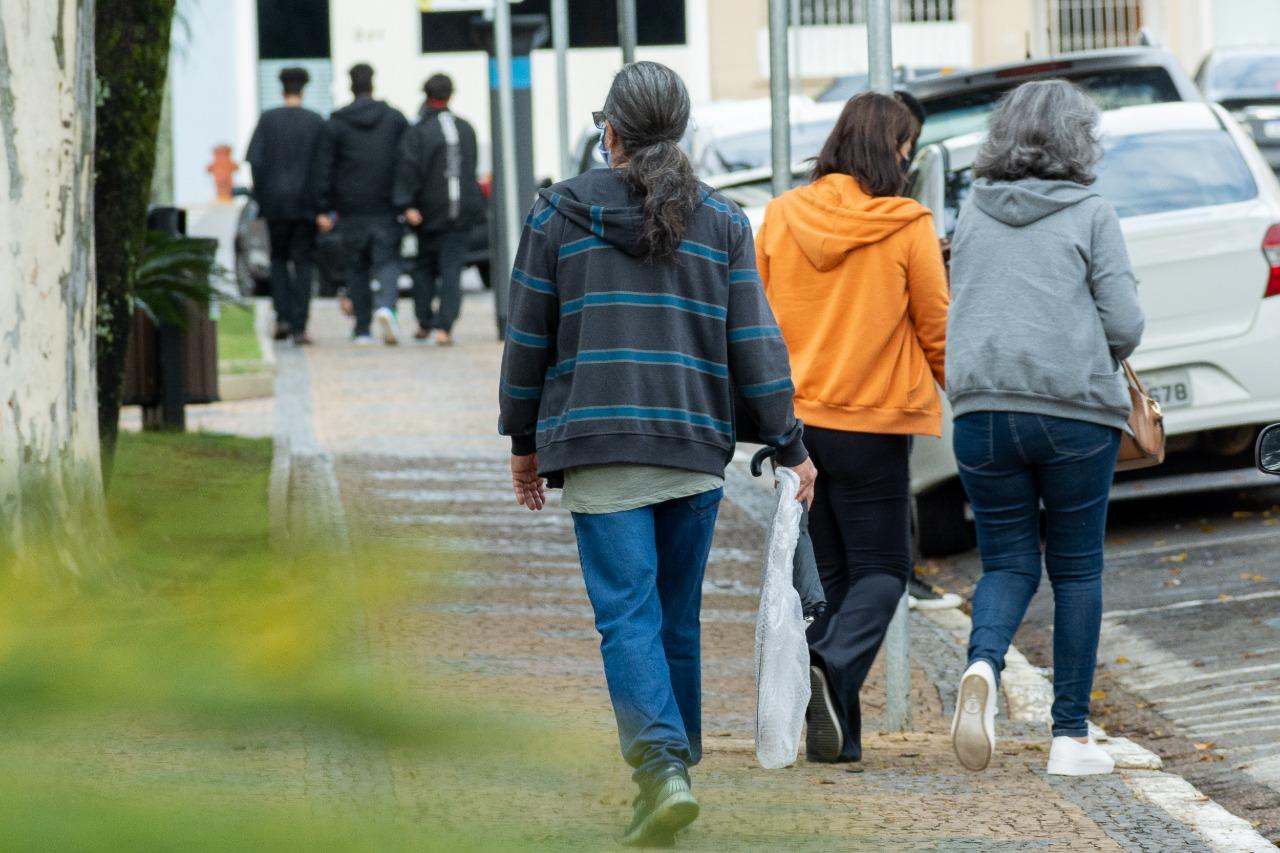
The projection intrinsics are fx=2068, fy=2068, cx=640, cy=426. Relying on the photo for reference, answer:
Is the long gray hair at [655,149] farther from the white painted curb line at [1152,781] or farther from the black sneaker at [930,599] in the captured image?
the black sneaker at [930,599]

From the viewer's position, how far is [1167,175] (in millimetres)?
7875

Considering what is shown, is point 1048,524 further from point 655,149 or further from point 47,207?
point 47,207

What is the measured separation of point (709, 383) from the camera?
414cm

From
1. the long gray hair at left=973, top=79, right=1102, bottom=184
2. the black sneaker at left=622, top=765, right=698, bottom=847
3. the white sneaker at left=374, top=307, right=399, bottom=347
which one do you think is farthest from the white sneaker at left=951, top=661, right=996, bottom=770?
the white sneaker at left=374, top=307, right=399, bottom=347

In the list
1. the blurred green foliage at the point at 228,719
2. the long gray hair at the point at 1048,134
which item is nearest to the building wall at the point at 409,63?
the long gray hair at the point at 1048,134

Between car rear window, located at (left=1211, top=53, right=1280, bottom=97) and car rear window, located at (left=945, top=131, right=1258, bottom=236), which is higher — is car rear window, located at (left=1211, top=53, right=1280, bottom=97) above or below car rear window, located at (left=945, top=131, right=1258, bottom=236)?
above

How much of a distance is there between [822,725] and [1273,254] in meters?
3.64

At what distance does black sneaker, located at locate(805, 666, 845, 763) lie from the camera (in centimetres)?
486

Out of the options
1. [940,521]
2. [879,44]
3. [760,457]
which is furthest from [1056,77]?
[760,457]

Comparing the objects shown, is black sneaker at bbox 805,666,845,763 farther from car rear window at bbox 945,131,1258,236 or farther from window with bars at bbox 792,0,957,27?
window with bars at bbox 792,0,957,27

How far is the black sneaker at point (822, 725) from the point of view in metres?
4.86

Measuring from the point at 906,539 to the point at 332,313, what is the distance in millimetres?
15335

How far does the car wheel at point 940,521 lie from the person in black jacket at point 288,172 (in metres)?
7.63

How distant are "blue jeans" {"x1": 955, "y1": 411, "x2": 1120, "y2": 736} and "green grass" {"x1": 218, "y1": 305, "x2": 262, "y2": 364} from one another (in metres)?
9.56
